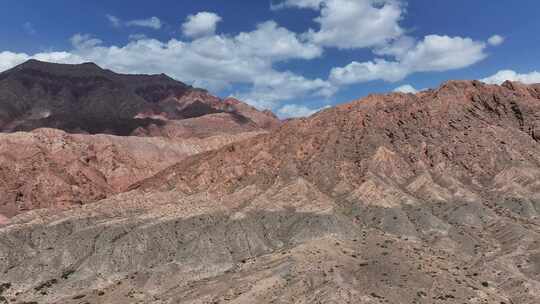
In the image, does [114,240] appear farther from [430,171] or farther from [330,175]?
[430,171]

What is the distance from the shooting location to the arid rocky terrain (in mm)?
107125

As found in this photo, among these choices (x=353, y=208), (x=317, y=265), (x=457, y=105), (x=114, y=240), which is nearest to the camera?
(x=317, y=265)

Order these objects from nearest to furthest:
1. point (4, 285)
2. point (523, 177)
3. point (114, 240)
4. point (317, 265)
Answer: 1. point (317, 265)
2. point (4, 285)
3. point (114, 240)
4. point (523, 177)

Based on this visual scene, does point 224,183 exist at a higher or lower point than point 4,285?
higher

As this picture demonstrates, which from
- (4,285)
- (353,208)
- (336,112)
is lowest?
(4,285)

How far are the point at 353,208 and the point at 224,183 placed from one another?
34.5m

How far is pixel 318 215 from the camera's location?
136125 millimetres

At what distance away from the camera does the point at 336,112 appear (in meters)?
186

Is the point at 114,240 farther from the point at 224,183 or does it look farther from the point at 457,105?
the point at 457,105

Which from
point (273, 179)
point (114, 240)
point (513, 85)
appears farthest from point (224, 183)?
point (513, 85)

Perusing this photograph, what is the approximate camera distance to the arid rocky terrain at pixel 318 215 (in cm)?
10712

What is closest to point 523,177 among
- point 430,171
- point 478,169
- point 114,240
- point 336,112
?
point 478,169

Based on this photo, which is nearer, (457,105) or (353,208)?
(353,208)

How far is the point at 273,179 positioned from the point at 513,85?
8394 centimetres
